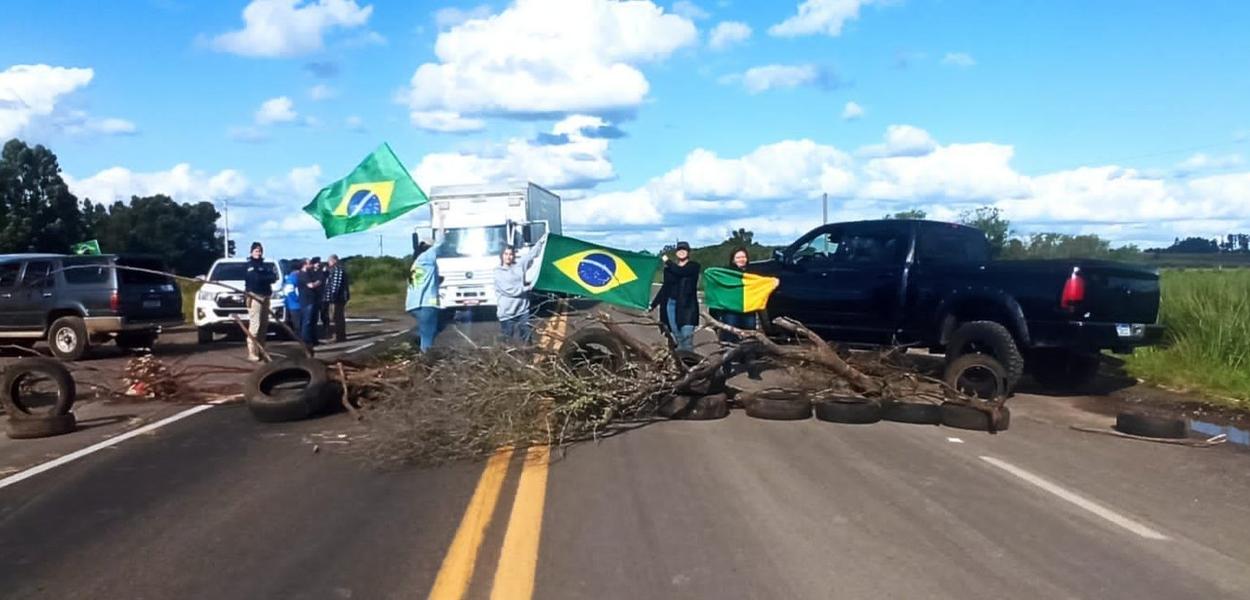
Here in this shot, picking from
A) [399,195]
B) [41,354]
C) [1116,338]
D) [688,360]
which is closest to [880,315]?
[1116,338]

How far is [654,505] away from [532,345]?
399 cm

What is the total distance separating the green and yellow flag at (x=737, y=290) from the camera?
16156mm

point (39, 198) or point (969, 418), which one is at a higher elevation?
point (39, 198)

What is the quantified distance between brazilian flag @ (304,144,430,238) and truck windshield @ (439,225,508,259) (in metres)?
12.5

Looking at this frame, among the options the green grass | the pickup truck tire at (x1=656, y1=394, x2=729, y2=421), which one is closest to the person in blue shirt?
the pickup truck tire at (x1=656, y1=394, x2=729, y2=421)

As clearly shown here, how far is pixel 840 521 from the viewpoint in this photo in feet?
25.6

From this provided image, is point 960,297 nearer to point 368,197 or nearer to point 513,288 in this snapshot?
point 513,288

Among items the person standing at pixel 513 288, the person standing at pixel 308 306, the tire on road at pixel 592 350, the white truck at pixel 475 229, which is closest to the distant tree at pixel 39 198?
the white truck at pixel 475 229

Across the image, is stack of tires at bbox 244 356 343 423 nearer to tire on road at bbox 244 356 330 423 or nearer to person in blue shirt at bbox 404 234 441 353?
tire on road at bbox 244 356 330 423

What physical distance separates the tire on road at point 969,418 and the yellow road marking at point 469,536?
4626 millimetres

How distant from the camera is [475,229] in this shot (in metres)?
29.7

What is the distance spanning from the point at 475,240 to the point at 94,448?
61.2 ft

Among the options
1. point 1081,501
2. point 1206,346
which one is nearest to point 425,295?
point 1081,501

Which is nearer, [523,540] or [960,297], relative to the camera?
[523,540]
